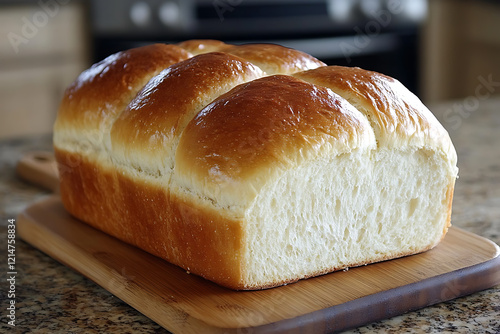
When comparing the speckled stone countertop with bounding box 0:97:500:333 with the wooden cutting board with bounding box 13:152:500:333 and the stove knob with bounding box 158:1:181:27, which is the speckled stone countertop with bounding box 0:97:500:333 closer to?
Answer: the wooden cutting board with bounding box 13:152:500:333

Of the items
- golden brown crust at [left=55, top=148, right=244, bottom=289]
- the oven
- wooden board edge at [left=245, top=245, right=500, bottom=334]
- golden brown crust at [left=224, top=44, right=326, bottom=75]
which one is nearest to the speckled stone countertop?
wooden board edge at [left=245, top=245, right=500, bottom=334]

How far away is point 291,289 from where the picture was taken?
1.02 metres

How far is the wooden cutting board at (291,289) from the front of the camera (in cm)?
93

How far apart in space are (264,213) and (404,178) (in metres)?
0.27

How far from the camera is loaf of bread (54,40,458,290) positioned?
39.0 inches

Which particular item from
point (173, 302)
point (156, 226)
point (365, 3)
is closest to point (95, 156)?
point (156, 226)

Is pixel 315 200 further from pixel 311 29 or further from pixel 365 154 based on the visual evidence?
pixel 311 29

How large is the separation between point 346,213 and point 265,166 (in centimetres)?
19

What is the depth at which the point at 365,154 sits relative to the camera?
106 cm

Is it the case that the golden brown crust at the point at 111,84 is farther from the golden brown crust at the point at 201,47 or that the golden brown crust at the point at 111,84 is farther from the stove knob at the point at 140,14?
the stove knob at the point at 140,14

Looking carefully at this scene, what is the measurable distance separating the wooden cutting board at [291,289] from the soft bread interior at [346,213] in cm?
3

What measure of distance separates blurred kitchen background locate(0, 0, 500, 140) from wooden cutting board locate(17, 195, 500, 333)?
2330mm

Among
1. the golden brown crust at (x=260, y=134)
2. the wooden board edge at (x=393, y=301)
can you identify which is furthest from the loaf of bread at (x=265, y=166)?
the wooden board edge at (x=393, y=301)

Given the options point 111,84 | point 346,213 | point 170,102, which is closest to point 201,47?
point 111,84
